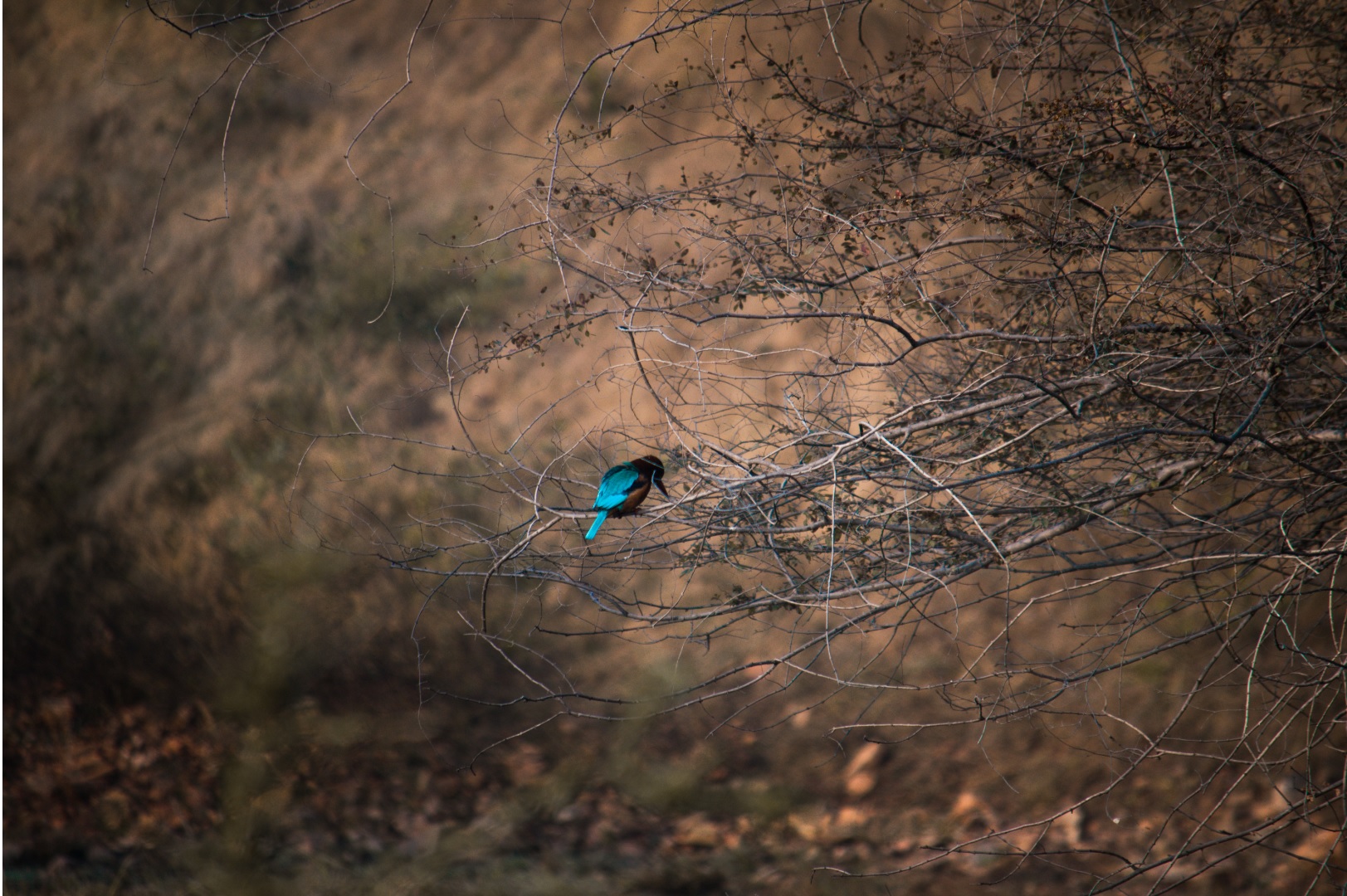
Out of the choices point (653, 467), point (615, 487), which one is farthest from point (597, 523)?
point (653, 467)

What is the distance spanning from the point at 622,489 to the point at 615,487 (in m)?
0.02

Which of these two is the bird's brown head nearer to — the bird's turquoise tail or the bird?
the bird

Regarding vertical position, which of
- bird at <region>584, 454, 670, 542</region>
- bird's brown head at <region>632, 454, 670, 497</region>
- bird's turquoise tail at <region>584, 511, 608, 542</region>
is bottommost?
bird's turquoise tail at <region>584, 511, 608, 542</region>

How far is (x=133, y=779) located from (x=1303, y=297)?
4.66m

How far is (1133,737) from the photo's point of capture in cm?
409

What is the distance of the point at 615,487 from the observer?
288 centimetres

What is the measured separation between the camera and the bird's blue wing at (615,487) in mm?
2875

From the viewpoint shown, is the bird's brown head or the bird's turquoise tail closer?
the bird's turquoise tail

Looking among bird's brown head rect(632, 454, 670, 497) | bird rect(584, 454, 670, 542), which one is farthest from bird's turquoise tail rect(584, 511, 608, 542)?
bird's brown head rect(632, 454, 670, 497)

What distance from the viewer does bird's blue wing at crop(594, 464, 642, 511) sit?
2875 mm

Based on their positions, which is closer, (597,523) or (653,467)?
(597,523)

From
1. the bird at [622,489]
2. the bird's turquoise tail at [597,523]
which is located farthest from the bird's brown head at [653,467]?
the bird's turquoise tail at [597,523]

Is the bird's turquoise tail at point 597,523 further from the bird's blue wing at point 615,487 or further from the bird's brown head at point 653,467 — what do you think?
the bird's brown head at point 653,467

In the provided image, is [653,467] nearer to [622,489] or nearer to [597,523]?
[622,489]
